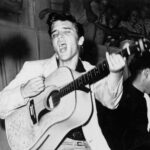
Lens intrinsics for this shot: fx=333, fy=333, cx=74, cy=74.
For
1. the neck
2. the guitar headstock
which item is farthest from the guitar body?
the neck

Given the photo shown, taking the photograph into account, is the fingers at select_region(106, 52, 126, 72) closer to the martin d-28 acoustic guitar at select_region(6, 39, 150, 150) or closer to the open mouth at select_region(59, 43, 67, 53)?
the martin d-28 acoustic guitar at select_region(6, 39, 150, 150)

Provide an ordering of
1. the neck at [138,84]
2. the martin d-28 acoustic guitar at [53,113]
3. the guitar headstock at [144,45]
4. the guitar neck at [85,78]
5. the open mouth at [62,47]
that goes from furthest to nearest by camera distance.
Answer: the neck at [138,84] < the open mouth at [62,47] < the martin d-28 acoustic guitar at [53,113] < the guitar neck at [85,78] < the guitar headstock at [144,45]

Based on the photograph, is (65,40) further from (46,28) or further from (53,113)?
(46,28)

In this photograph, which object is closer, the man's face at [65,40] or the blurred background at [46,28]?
the man's face at [65,40]

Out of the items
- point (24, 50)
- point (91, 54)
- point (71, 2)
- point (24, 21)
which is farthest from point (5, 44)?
point (71, 2)

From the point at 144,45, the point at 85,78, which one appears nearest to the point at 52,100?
the point at 85,78

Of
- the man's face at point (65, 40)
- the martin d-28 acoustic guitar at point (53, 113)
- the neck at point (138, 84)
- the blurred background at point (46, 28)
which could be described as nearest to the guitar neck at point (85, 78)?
the martin d-28 acoustic guitar at point (53, 113)

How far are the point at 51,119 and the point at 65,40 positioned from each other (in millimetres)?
403

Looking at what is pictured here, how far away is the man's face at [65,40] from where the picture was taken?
165cm

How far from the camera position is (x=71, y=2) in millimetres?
3459

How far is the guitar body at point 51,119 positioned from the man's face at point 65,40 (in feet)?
0.35

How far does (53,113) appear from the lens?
60.7 inches

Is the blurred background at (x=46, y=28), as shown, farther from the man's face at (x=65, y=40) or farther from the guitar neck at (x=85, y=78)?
the guitar neck at (x=85, y=78)

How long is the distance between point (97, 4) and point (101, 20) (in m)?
0.19
